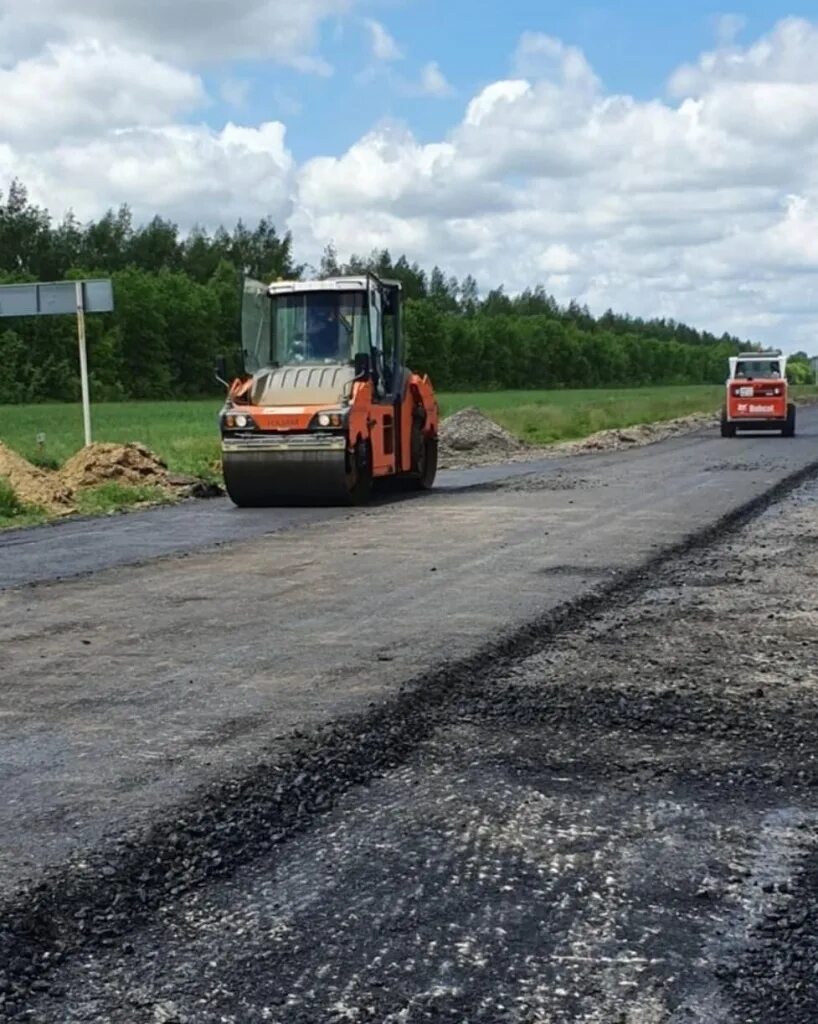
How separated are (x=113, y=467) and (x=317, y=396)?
4.60 metres

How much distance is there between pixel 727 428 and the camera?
34.3 metres

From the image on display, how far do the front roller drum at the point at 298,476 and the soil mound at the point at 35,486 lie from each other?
2306 mm

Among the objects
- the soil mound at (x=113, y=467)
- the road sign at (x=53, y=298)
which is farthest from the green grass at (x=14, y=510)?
the road sign at (x=53, y=298)

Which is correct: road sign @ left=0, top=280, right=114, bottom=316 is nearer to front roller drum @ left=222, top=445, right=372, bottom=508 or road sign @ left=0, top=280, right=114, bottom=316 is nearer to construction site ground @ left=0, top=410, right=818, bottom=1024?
front roller drum @ left=222, top=445, right=372, bottom=508

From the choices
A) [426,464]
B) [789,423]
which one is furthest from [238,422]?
[789,423]

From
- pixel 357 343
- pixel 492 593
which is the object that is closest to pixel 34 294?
pixel 357 343

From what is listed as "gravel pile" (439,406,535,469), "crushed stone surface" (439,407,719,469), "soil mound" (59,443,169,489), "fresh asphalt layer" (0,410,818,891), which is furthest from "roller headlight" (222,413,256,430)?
"gravel pile" (439,406,535,469)

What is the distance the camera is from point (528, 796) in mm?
4832

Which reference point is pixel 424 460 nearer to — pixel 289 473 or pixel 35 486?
pixel 289 473

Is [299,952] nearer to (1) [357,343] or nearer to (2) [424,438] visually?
(1) [357,343]

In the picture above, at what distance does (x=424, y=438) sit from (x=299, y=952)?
644 inches

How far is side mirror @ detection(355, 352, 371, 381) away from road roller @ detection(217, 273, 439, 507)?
0.01 metres

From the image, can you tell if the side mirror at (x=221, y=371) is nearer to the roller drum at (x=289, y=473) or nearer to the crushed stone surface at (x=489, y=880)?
the roller drum at (x=289, y=473)

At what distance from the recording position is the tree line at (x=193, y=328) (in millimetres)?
→ 79875
